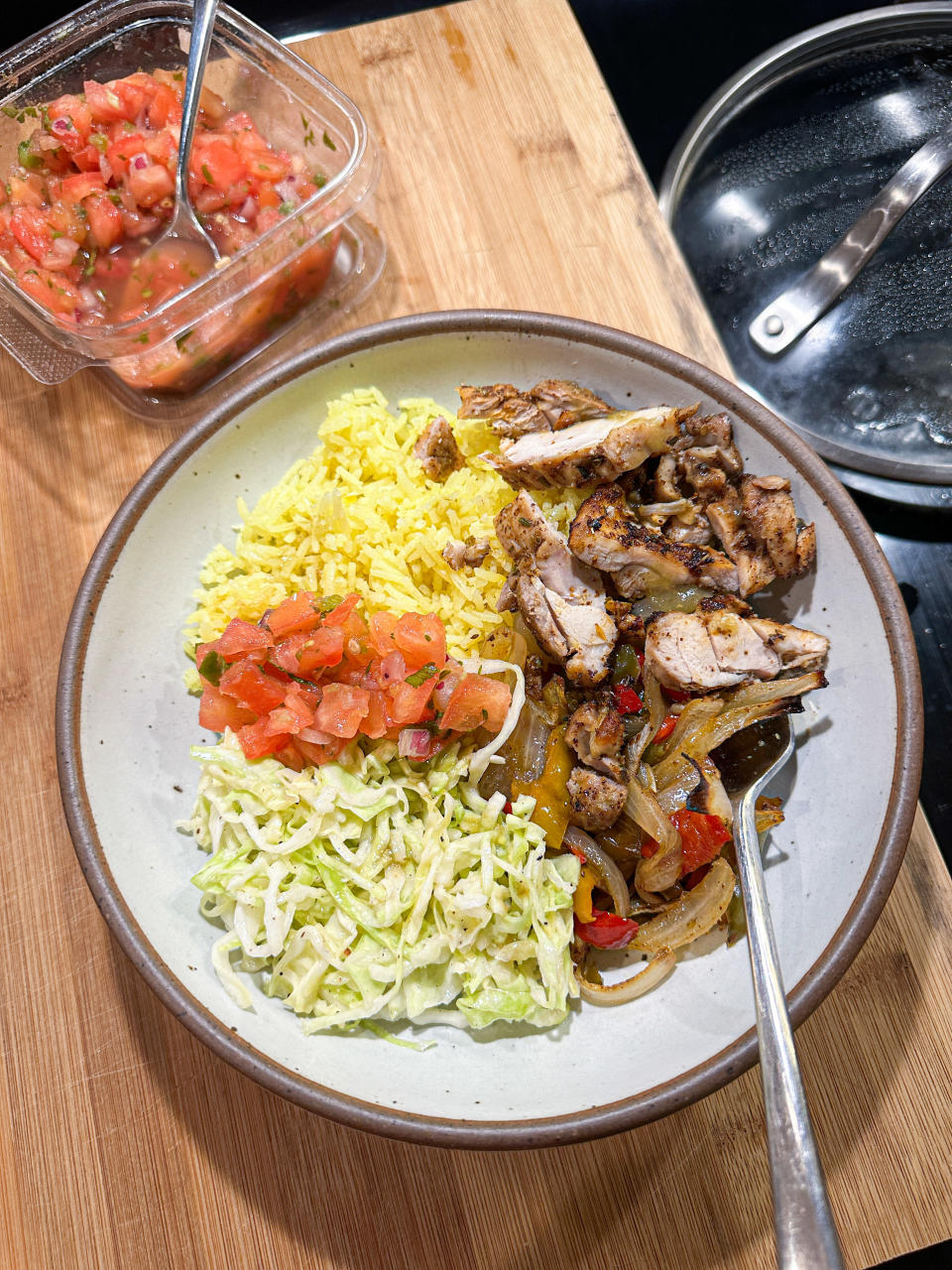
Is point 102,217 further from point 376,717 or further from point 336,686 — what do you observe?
point 376,717

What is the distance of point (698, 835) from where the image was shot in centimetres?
211

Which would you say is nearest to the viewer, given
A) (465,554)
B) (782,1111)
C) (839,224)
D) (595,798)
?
(782,1111)

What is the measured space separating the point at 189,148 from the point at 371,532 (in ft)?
4.53

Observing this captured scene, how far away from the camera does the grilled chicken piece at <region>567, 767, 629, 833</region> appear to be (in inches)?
82.7

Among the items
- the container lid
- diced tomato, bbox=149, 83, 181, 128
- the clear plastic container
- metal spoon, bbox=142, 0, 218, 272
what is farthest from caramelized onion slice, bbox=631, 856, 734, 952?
diced tomato, bbox=149, 83, 181, 128

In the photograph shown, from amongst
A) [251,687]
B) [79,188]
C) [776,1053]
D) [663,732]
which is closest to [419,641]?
[251,687]

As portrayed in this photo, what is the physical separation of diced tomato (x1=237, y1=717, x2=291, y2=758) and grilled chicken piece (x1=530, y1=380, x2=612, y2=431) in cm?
113

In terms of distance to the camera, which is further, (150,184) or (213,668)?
(150,184)

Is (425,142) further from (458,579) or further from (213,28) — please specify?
(458,579)

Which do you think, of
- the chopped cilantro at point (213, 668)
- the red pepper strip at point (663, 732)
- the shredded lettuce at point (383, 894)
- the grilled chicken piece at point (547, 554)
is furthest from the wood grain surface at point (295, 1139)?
the grilled chicken piece at point (547, 554)

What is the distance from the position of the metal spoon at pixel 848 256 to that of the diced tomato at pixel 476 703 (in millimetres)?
1653

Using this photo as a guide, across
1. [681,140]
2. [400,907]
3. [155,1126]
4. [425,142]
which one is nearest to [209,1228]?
[155,1126]

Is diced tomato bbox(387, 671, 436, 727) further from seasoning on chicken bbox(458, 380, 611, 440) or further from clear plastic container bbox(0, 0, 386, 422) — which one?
clear plastic container bbox(0, 0, 386, 422)

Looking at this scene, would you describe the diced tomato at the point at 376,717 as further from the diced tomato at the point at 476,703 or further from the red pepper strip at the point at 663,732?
the red pepper strip at the point at 663,732
